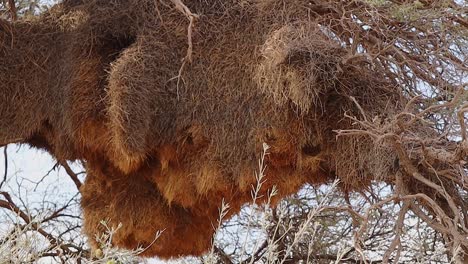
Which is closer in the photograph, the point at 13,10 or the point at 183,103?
the point at 183,103

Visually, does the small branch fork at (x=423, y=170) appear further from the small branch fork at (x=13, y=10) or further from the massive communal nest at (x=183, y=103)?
the small branch fork at (x=13, y=10)

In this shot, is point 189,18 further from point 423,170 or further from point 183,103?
point 423,170

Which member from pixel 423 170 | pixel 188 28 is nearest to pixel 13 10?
pixel 188 28

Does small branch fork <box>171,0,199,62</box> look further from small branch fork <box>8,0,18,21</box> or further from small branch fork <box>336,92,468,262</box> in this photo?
small branch fork <box>8,0,18,21</box>

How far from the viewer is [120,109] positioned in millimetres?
5234

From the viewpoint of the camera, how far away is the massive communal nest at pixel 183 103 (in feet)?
17.2

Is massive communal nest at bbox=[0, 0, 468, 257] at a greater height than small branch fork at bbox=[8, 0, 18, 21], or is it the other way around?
small branch fork at bbox=[8, 0, 18, 21]

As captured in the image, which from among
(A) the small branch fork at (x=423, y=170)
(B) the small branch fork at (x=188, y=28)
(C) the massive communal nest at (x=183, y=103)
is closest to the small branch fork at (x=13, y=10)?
(C) the massive communal nest at (x=183, y=103)

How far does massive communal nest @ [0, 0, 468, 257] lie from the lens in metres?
5.25

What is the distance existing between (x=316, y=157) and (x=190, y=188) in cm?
85

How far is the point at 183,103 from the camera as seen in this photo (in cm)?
543

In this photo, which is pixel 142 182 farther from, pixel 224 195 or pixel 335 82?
pixel 335 82

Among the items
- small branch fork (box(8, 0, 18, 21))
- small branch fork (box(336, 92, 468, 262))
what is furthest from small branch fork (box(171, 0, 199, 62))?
small branch fork (box(8, 0, 18, 21))

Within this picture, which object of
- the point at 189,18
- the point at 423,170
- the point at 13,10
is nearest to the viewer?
the point at 423,170
